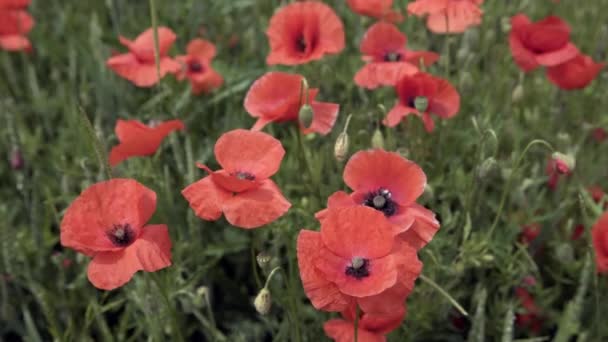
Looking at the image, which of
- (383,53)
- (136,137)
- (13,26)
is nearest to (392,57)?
(383,53)

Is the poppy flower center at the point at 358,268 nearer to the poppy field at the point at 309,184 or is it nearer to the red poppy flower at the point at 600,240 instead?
the poppy field at the point at 309,184

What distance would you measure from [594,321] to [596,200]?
479mm

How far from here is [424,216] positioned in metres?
1.58

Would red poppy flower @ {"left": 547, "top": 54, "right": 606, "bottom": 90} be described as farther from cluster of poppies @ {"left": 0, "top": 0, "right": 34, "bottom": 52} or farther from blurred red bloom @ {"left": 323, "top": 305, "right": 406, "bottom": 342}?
cluster of poppies @ {"left": 0, "top": 0, "right": 34, "bottom": 52}

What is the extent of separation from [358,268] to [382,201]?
0.18m

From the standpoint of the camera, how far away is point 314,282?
1.49 metres

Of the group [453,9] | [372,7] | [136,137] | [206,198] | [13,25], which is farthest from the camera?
[13,25]

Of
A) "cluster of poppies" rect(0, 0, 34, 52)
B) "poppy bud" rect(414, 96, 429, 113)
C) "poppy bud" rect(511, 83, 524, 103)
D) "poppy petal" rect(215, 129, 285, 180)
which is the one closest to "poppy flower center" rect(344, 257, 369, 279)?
"poppy petal" rect(215, 129, 285, 180)

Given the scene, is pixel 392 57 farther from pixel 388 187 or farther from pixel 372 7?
pixel 388 187

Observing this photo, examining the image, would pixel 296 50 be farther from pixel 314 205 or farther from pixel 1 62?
pixel 1 62

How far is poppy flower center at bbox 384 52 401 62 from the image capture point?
2.16 metres

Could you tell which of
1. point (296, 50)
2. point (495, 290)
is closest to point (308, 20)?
point (296, 50)

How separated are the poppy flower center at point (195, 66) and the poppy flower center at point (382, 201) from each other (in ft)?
3.45

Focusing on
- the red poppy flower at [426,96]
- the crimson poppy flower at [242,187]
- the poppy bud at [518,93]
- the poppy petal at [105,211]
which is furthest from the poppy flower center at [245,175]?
the poppy bud at [518,93]
